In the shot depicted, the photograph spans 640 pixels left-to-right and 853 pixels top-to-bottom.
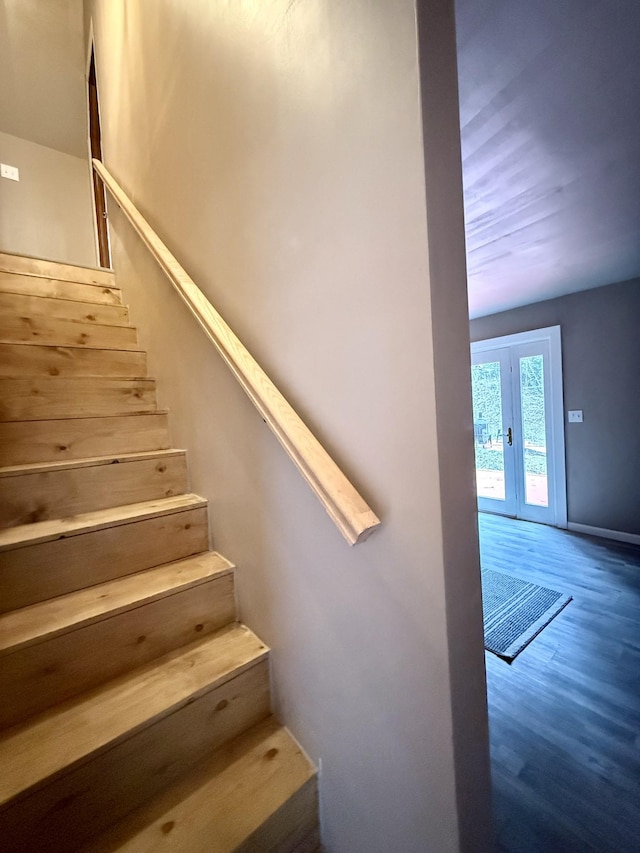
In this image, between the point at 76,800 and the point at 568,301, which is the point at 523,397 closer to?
the point at 568,301

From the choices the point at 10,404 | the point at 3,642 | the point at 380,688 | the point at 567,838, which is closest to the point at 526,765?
the point at 567,838

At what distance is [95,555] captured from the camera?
1.14 m

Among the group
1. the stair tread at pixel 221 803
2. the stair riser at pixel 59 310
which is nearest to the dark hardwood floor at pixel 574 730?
the stair tread at pixel 221 803

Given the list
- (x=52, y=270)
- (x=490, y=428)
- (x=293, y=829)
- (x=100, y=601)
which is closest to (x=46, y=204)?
(x=52, y=270)

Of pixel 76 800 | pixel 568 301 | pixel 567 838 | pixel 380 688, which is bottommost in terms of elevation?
pixel 567 838

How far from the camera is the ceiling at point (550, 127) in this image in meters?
0.99

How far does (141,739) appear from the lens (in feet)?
2.81

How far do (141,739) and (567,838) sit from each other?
4.35 feet

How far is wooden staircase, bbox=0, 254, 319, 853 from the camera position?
0.79 meters

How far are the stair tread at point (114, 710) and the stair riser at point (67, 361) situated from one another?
4.02 feet

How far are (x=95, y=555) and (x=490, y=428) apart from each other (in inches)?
160

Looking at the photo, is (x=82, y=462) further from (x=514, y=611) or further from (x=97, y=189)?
(x=97, y=189)

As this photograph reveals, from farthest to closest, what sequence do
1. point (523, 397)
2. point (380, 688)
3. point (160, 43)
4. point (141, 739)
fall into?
point (523, 397) < point (160, 43) < point (141, 739) < point (380, 688)

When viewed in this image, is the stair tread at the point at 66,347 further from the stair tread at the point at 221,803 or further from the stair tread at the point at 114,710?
the stair tread at the point at 221,803
